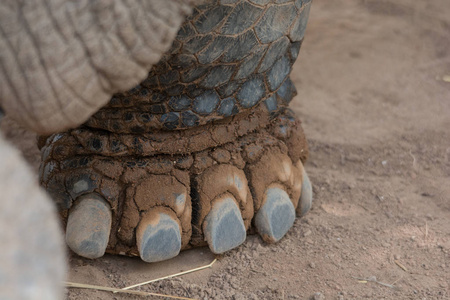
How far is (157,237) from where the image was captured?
1402mm

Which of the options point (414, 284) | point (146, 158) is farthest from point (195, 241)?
point (414, 284)

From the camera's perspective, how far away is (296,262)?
152cm

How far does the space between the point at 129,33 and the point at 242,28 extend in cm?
45

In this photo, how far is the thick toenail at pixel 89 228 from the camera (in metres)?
1.38

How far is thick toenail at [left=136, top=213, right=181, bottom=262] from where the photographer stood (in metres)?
1.40

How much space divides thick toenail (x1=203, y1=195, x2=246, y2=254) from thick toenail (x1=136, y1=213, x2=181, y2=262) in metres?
0.09

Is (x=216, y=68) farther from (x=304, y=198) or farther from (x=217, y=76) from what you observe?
(x=304, y=198)

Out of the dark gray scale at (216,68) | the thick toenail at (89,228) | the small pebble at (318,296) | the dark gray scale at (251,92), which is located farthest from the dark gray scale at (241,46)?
the small pebble at (318,296)

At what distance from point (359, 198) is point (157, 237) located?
76cm

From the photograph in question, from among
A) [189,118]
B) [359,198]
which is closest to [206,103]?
[189,118]

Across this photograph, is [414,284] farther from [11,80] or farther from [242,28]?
[11,80]

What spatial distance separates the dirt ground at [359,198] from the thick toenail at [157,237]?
0.24 feet

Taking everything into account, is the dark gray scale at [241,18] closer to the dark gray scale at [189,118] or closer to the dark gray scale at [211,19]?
the dark gray scale at [211,19]

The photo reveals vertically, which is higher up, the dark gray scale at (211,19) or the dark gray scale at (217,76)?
the dark gray scale at (211,19)
